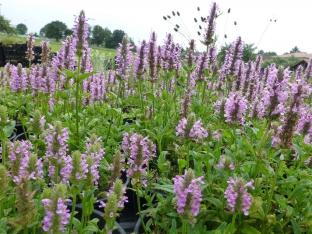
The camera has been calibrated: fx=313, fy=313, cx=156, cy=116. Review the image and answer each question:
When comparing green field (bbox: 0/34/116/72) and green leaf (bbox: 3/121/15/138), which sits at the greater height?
green field (bbox: 0/34/116/72)

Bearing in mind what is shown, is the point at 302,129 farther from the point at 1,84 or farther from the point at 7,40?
the point at 7,40

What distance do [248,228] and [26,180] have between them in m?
1.50

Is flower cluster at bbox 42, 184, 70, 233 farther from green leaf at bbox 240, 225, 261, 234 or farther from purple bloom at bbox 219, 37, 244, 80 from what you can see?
purple bloom at bbox 219, 37, 244, 80

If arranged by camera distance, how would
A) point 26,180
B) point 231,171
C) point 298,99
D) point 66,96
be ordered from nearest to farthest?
point 26,180 < point 298,99 < point 231,171 < point 66,96

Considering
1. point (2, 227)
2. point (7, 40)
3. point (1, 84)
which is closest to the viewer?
point (2, 227)

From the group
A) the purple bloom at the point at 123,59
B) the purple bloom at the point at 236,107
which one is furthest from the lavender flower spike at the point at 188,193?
the purple bloom at the point at 123,59

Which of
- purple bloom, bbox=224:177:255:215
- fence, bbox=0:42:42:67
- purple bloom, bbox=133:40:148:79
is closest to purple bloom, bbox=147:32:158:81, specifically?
purple bloom, bbox=133:40:148:79

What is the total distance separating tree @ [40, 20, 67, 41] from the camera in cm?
5338

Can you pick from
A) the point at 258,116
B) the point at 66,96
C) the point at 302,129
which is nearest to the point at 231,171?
the point at 302,129

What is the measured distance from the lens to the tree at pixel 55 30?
175 feet

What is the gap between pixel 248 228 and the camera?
2170 mm

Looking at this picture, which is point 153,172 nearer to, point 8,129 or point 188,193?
point 188,193

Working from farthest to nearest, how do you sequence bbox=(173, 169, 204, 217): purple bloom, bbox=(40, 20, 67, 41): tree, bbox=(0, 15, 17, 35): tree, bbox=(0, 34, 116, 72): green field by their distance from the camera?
1. bbox=(40, 20, 67, 41): tree
2. bbox=(0, 15, 17, 35): tree
3. bbox=(0, 34, 116, 72): green field
4. bbox=(173, 169, 204, 217): purple bloom

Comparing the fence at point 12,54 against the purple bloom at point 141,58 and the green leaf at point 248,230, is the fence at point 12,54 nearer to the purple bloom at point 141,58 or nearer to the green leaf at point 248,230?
the purple bloom at point 141,58
